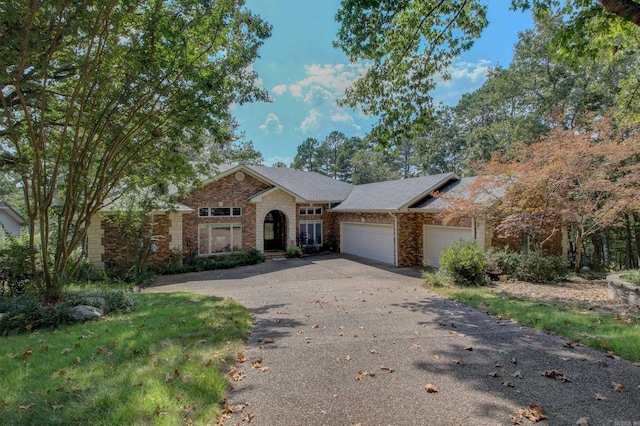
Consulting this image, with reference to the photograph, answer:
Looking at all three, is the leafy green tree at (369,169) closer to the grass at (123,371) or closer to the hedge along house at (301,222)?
the hedge along house at (301,222)

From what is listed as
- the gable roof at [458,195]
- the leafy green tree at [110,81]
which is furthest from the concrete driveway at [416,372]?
the gable roof at [458,195]

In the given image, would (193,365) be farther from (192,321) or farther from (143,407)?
(192,321)

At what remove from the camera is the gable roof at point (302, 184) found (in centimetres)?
1905

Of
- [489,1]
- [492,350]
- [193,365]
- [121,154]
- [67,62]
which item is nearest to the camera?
[193,365]

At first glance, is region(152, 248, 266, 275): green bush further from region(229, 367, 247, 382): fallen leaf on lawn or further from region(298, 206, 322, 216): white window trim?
region(229, 367, 247, 382): fallen leaf on lawn

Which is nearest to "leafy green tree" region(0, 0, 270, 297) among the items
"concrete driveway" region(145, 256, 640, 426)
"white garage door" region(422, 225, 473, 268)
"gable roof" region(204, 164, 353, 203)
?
"concrete driveway" region(145, 256, 640, 426)

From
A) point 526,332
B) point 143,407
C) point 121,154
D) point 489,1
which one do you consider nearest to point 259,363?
point 143,407

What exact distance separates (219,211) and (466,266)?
1236cm

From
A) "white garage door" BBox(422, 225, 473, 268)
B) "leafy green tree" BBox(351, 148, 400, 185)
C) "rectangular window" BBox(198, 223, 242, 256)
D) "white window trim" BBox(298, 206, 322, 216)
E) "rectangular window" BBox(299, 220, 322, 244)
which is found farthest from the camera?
"leafy green tree" BBox(351, 148, 400, 185)

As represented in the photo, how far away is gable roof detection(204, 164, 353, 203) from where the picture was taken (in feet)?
62.5

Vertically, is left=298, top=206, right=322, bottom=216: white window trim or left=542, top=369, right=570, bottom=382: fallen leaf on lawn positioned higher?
left=298, top=206, right=322, bottom=216: white window trim

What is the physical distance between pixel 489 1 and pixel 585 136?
642 centimetres

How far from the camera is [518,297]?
8820mm

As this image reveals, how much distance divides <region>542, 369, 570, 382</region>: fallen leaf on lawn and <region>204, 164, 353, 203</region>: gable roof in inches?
631
